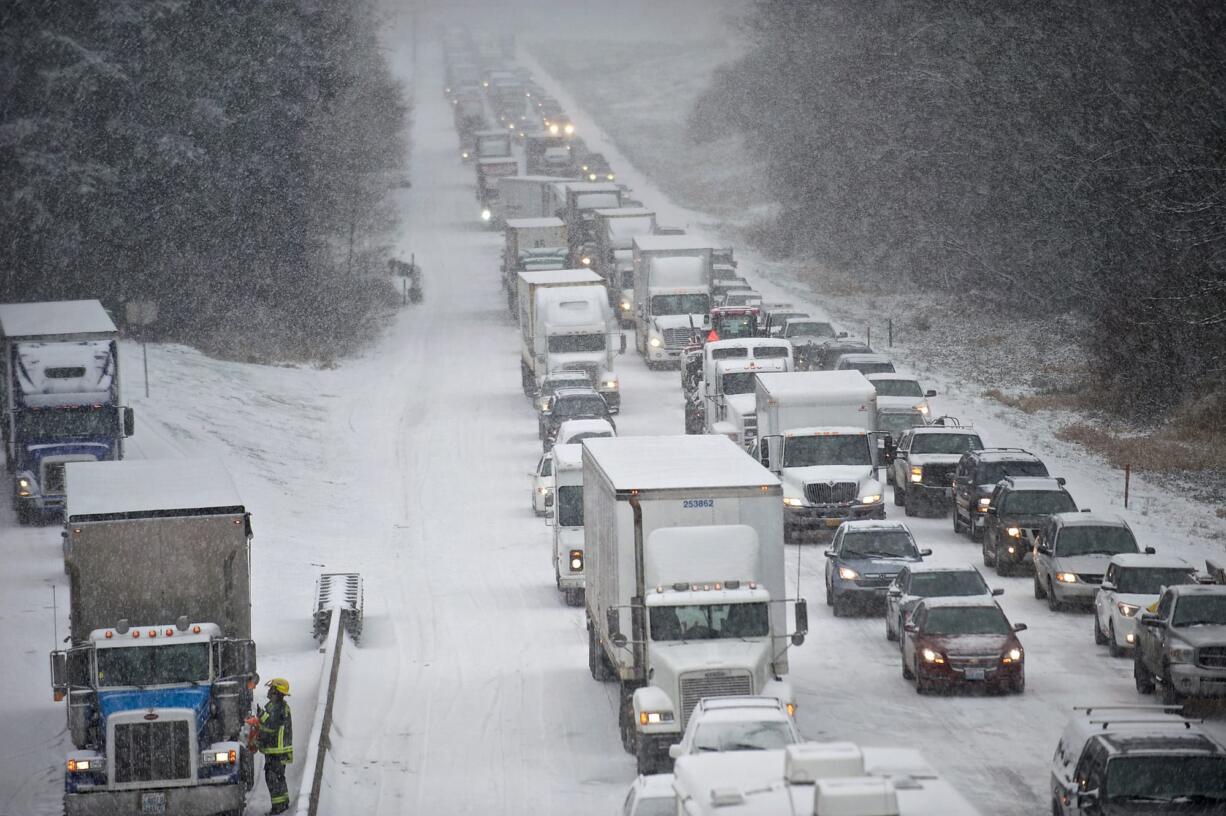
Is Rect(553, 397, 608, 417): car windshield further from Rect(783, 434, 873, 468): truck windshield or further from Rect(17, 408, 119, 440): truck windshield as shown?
Rect(17, 408, 119, 440): truck windshield

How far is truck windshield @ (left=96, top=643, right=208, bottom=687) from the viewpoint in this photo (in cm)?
1884

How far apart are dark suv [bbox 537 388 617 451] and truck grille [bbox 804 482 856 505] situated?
11032mm

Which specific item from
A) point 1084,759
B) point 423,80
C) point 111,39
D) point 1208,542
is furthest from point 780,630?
point 423,80

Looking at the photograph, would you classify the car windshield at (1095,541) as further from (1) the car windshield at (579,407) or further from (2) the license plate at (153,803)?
(1) the car windshield at (579,407)

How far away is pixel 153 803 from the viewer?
716 inches

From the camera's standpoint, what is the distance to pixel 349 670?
2573 centimetres

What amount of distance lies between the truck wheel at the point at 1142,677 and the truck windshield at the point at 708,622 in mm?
5713

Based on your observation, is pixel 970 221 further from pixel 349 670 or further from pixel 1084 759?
pixel 1084 759

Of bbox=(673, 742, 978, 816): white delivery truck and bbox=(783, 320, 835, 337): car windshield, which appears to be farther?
bbox=(783, 320, 835, 337): car windshield

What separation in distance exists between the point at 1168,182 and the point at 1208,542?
21734 mm

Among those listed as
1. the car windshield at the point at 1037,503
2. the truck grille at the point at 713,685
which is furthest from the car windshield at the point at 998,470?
the truck grille at the point at 713,685

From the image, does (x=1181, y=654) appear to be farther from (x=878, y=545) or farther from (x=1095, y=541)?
(x=878, y=545)

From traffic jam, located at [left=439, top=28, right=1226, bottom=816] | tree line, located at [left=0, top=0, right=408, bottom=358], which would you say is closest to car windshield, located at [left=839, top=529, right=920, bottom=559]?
traffic jam, located at [left=439, top=28, right=1226, bottom=816]

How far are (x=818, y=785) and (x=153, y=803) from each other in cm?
875
